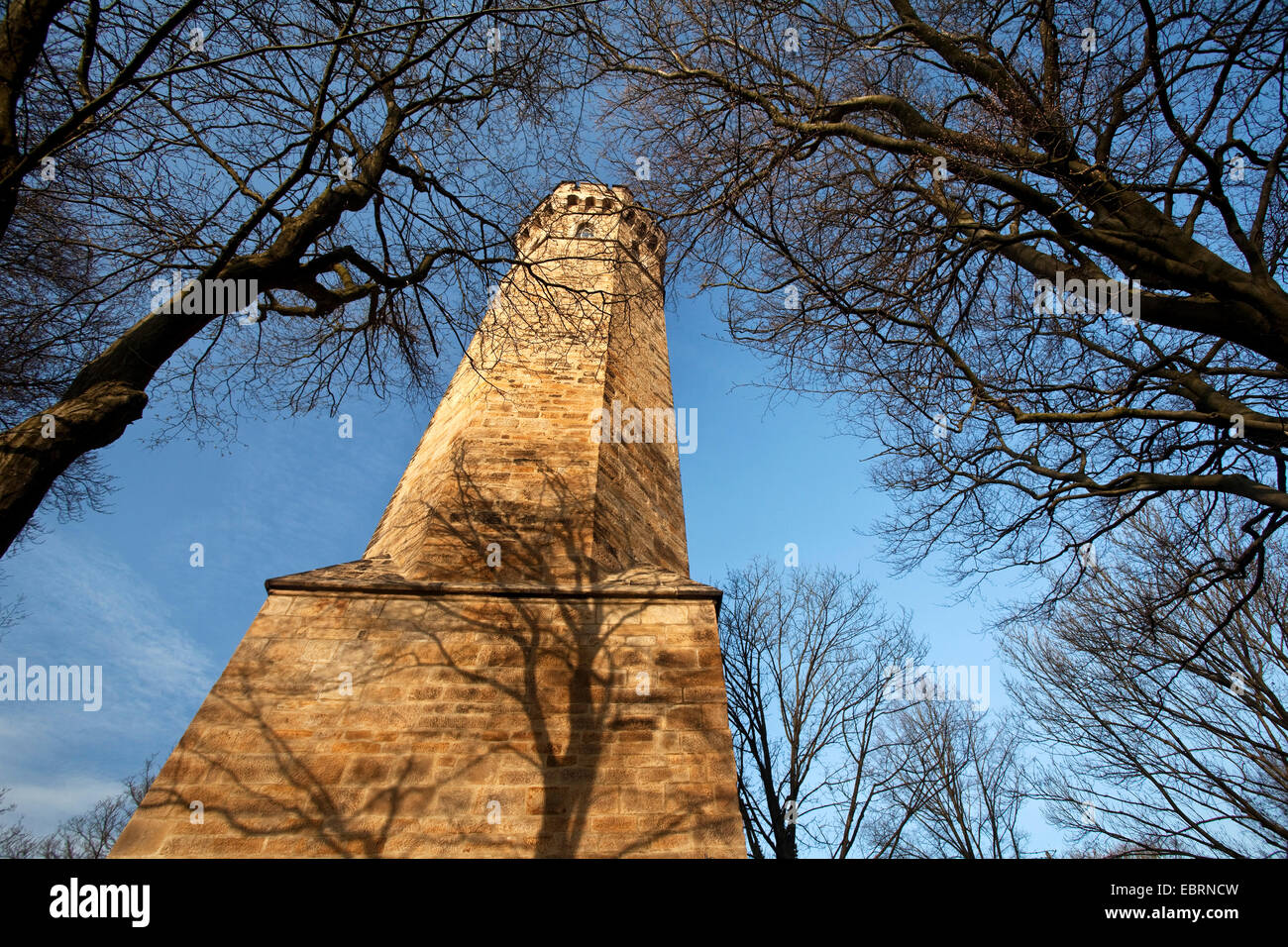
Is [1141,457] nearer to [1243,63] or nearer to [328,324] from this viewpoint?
[1243,63]

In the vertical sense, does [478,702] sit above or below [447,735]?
above

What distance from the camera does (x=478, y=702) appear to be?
474 cm

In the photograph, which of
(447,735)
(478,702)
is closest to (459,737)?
(447,735)

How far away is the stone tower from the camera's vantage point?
13.4 ft

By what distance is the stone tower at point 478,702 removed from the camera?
4.07 meters

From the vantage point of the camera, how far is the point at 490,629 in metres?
5.21

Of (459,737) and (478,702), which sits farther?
(478,702)

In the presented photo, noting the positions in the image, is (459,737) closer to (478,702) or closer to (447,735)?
(447,735)

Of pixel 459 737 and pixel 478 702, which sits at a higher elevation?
pixel 478 702

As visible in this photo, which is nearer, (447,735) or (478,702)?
(447,735)

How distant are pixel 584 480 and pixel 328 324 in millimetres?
2873
